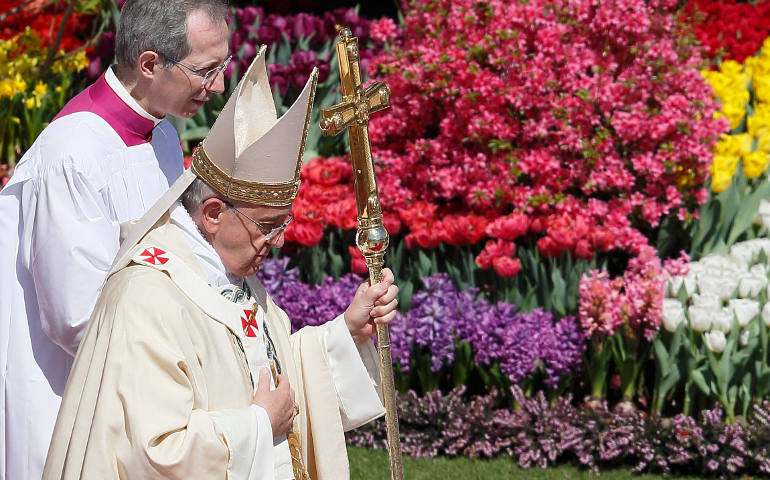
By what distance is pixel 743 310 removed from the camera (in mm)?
5219

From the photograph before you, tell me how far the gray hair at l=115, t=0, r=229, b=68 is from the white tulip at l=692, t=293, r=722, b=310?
2919 mm

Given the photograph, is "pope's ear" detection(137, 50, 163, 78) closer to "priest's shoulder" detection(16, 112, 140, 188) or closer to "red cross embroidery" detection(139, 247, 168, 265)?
"priest's shoulder" detection(16, 112, 140, 188)

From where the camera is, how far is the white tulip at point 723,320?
17.0ft

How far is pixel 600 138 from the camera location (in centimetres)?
591

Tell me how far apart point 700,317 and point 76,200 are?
10.2 ft

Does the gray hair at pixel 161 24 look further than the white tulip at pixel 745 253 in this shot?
No

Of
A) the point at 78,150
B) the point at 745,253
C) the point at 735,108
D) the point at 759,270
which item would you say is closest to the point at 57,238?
the point at 78,150

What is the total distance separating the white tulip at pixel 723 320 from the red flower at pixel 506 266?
0.91m

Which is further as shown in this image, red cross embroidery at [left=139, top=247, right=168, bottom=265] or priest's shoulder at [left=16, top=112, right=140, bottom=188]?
priest's shoulder at [left=16, top=112, right=140, bottom=188]

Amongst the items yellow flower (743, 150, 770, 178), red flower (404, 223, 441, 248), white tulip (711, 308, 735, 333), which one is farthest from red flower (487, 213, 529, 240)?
yellow flower (743, 150, 770, 178)

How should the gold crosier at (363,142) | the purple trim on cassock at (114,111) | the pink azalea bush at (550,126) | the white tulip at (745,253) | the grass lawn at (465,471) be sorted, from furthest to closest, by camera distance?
1. the pink azalea bush at (550,126)
2. the white tulip at (745,253)
3. the grass lawn at (465,471)
4. the purple trim on cassock at (114,111)
5. the gold crosier at (363,142)

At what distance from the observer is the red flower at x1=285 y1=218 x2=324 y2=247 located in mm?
5879

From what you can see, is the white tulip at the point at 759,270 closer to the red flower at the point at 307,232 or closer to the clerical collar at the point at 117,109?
the red flower at the point at 307,232

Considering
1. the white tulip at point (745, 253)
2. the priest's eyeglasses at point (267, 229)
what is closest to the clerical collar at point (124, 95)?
the priest's eyeglasses at point (267, 229)
